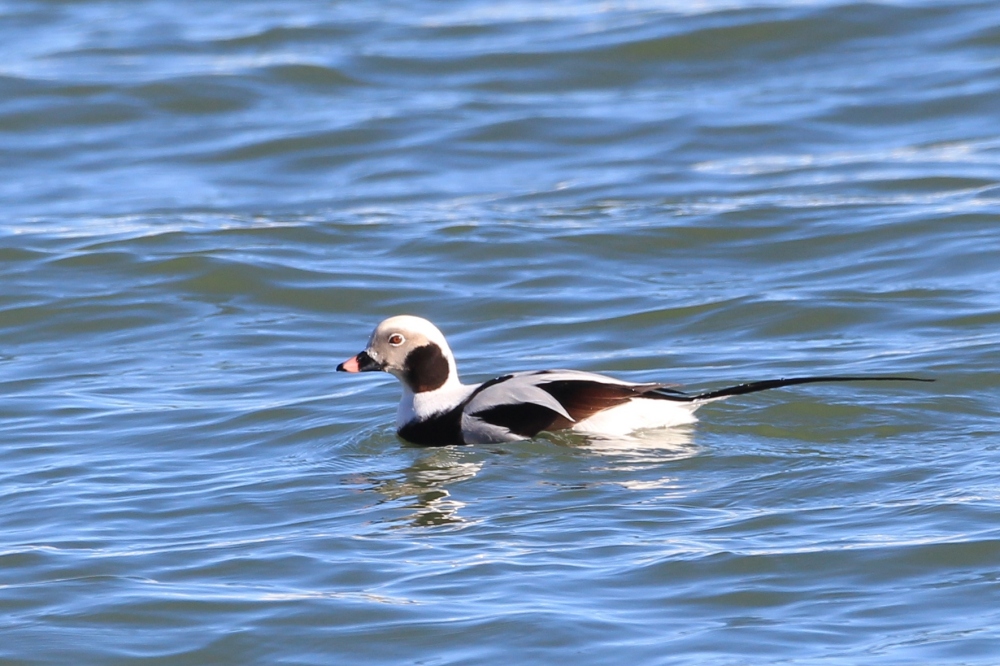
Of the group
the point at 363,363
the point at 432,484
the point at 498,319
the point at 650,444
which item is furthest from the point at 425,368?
the point at 498,319

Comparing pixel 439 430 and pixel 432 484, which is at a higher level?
pixel 439 430

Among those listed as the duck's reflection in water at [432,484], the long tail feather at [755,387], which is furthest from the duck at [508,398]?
the duck's reflection in water at [432,484]

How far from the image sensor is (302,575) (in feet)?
20.0

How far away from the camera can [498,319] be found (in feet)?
35.2

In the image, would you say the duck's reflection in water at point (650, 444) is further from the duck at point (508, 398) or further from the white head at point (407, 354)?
the white head at point (407, 354)

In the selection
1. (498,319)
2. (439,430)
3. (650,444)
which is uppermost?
(498,319)

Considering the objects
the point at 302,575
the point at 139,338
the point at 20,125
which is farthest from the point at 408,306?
the point at 20,125

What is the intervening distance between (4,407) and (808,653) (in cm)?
530

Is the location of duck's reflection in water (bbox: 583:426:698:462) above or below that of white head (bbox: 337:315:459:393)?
below

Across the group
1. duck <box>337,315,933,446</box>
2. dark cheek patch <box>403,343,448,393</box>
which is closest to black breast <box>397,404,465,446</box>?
duck <box>337,315,933,446</box>

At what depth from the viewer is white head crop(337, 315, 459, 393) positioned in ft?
27.3

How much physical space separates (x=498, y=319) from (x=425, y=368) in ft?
8.04

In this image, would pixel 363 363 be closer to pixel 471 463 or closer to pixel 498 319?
pixel 471 463

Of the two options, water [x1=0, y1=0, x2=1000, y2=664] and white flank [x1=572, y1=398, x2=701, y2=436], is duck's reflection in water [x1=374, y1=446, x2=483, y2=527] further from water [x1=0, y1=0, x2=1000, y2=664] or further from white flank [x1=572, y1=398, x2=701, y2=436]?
white flank [x1=572, y1=398, x2=701, y2=436]
